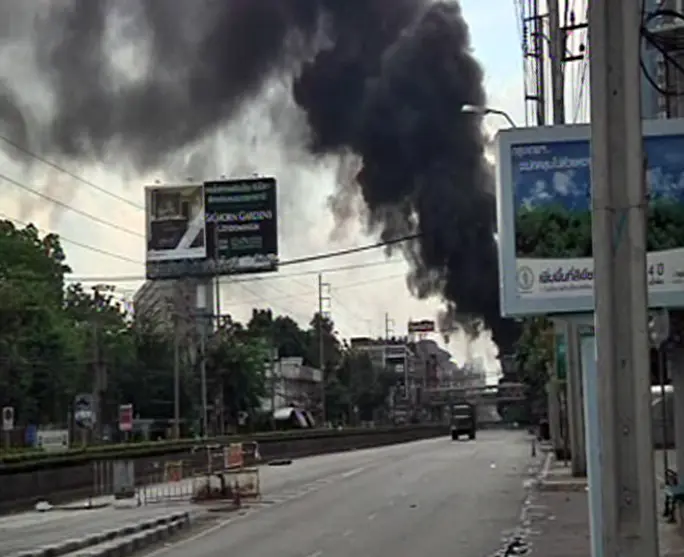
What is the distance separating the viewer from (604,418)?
342 inches

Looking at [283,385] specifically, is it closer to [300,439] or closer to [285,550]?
[300,439]

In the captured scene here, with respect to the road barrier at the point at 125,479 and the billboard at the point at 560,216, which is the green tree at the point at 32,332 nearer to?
the road barrier at the point at 125,479

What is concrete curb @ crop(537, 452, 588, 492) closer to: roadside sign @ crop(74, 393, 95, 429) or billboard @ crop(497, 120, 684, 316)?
billboard @ crop(497, 120, 684, 316)

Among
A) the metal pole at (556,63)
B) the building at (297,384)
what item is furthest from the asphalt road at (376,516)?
the building at (297,384)

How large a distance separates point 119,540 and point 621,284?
511 inches

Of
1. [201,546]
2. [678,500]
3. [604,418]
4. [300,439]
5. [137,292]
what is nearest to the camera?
[604,418]

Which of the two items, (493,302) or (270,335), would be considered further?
(270,335)

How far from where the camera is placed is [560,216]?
12477mm

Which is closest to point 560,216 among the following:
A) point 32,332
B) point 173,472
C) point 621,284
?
point 621,284

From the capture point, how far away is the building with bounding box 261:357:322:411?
132875 millimetres

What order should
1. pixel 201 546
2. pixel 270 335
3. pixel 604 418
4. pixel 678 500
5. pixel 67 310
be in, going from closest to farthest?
1. pixel 604 418
2. pixel 678 500
3. pixel 201 546
4. pixel 67 310
5. pixel 270 335

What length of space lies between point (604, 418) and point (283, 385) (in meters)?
127

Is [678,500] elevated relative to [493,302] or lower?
lower

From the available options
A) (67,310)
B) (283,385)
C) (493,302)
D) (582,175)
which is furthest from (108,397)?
(582,175)
